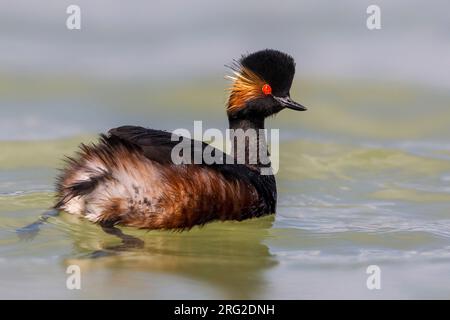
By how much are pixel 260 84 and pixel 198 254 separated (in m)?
2.01

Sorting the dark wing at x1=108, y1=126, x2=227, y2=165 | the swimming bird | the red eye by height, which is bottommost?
the swimming bird

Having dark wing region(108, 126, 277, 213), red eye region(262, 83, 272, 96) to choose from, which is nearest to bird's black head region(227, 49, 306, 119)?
red eye region(262, 83, 272, 96)

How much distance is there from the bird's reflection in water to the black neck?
91 cm

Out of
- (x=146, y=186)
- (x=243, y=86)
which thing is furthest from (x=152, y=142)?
(x=243, y=86)

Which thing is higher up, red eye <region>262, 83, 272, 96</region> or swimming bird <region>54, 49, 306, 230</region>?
red eye <region>262, 83, 272, 96</region>

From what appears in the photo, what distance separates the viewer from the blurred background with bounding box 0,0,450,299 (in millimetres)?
6426

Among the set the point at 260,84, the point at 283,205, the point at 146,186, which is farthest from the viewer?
the point at 283,205

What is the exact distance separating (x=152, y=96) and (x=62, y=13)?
1.72m

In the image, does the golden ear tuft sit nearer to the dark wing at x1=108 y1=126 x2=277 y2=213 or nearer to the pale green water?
the dark wing at x1=108 y1=126 x2=277 y2=213

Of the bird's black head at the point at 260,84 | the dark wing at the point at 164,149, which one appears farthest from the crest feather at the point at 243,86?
the dark wing at the point at 164,149

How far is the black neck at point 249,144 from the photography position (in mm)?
8523

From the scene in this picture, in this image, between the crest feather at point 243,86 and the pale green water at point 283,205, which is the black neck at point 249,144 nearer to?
the crest feather at point 243,86

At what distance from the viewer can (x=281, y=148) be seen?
10.5m

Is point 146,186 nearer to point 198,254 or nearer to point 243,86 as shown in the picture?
point 198,254
